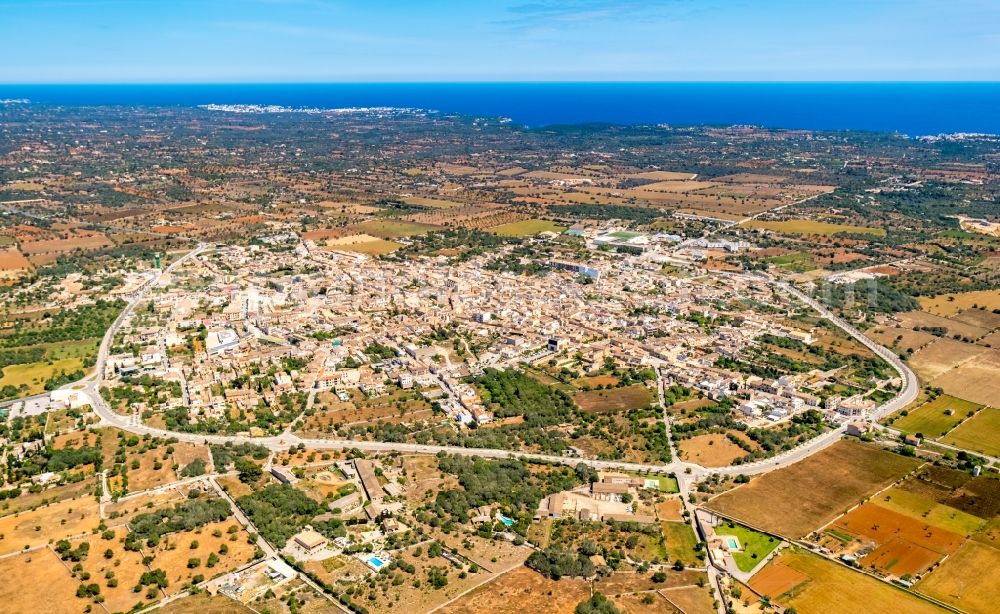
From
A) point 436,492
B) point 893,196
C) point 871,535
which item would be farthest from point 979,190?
point 436,492

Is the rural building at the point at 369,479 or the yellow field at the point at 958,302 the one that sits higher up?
the yellow field at the point at 958,302

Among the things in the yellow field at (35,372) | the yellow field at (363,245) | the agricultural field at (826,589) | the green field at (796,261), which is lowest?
the agricultural field at (826,589)

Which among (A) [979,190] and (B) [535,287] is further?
(A) [979,190]

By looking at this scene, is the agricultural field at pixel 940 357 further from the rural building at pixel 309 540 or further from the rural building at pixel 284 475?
the rural building at pixel 284 475

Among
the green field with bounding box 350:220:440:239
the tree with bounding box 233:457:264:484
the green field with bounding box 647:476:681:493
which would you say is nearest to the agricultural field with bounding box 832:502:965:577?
the green field with bounding box 647:476:681:493

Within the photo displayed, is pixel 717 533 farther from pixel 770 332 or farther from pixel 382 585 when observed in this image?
pixel 770 332

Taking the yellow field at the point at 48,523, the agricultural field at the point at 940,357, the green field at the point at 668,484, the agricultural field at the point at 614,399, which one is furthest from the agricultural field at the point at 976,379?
the yellow field at the point at 48,523
